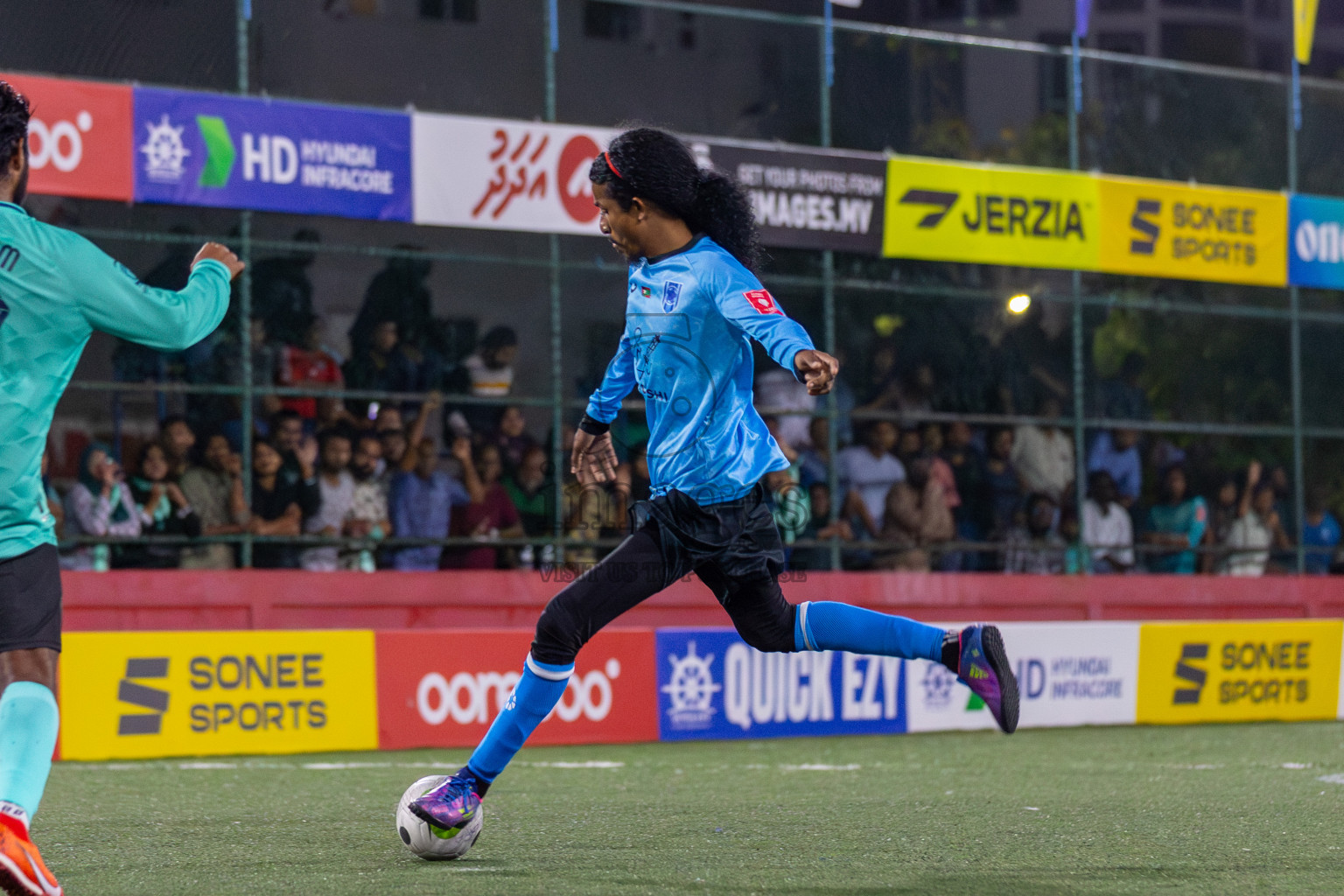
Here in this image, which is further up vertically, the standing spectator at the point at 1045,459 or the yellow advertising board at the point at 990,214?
the yellow advertising board at the point at 990,214

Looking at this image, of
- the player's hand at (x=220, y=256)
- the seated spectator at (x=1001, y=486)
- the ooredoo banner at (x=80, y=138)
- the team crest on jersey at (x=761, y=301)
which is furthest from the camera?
the seated spectator at (x=1001, y=486)

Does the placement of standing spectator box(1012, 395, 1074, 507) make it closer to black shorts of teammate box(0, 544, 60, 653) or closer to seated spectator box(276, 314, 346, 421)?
seated spectator box(276, 314, 346, 421)

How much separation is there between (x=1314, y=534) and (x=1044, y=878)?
1311 cm

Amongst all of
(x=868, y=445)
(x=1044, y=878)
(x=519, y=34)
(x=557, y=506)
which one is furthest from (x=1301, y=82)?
(x=1044, y=878)

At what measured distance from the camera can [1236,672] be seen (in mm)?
13391

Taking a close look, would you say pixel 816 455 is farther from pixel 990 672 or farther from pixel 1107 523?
pixel 990 672

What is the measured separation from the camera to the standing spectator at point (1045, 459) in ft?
49.8

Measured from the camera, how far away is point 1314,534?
1675 cm

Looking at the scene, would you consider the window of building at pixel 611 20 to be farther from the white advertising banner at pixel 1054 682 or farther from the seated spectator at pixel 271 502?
the white advertising banner at pixel 1054 682

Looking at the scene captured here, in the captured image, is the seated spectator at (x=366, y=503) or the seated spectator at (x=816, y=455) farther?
the seated spectator at (x=816, y=455)

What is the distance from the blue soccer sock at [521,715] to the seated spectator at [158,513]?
727 centimetres

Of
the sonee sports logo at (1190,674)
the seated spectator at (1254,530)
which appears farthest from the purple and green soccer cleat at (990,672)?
the seated spectator at (1254,530)

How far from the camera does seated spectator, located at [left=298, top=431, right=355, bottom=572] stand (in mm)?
12430

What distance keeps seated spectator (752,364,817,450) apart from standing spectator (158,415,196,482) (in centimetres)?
441
